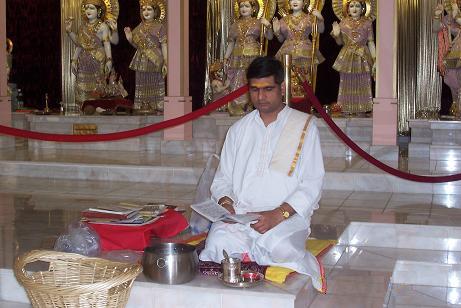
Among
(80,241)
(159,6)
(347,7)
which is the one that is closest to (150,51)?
(159,6)

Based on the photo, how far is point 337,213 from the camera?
552 centimetres

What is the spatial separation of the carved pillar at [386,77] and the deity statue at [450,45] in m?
1.50

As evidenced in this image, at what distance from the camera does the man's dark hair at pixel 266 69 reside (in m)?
3.62

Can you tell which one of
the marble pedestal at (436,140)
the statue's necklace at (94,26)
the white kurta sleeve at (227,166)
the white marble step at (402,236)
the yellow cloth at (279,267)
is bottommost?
the white marble step at (402,236)

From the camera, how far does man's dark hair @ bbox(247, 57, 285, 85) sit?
3623 millimetres

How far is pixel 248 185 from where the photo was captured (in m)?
3.80

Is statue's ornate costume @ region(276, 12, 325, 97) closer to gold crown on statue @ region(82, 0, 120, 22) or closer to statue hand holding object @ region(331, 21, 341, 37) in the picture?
statue hand holding object @ region(331, 21, 341, 37)

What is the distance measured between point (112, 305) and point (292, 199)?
3.55ft

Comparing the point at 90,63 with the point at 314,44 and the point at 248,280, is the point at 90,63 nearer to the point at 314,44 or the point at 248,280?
the point at 314,44

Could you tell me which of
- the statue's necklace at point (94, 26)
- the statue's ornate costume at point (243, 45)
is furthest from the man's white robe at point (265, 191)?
the statue's necklace at point (94, 26)

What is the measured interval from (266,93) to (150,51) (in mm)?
6976

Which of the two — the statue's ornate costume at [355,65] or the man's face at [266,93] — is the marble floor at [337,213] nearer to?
the man's face at [266,93]

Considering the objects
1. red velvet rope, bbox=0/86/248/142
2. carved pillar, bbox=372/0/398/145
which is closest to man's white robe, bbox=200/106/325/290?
red velvet rope, bbox=0/86/248/142

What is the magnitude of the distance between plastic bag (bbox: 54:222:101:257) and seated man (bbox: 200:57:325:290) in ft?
2.15
